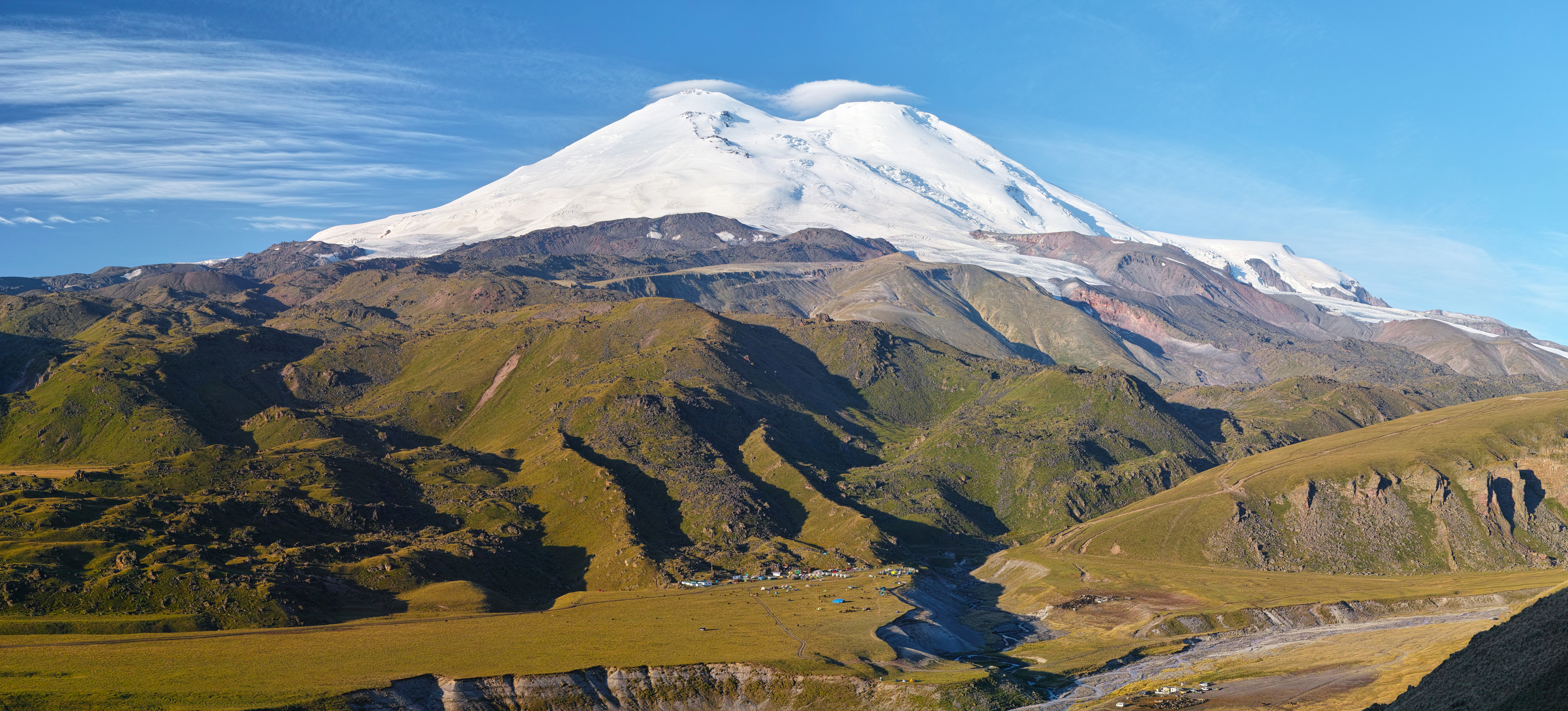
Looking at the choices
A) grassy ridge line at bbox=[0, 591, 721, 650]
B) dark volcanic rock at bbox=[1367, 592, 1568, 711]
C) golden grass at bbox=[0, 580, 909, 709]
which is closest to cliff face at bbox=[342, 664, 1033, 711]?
golden grass at bbox=[0, 580, 909, 709]

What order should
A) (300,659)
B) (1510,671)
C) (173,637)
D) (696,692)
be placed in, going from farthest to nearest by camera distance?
(696,692), (173,637), (300,659), (1510,671)

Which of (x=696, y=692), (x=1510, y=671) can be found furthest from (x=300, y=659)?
(x=1510, y=671)

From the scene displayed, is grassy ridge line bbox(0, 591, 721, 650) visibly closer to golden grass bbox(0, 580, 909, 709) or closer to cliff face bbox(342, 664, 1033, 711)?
golden grass bbox(0, 580, 909, 709)

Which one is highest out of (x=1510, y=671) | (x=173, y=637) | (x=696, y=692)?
(x=173, y=637)

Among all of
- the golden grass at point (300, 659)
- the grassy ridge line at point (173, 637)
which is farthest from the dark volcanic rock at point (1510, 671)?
the grassy ridge line at point (173, 637)

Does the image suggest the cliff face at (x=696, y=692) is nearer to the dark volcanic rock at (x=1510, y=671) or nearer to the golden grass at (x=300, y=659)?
the golden grass at (x=300, y=659)

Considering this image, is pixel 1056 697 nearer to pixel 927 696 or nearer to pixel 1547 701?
pixel 927 696

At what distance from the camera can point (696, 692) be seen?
586 ft

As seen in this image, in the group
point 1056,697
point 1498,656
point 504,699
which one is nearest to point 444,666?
point 504,699

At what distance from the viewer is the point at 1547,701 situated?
89.6 meters

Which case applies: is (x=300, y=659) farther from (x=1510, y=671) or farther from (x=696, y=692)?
(x=1510, y=671)

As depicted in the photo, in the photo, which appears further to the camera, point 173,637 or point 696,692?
point 696,692

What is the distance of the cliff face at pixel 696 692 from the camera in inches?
6437

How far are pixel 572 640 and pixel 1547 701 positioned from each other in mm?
156198
